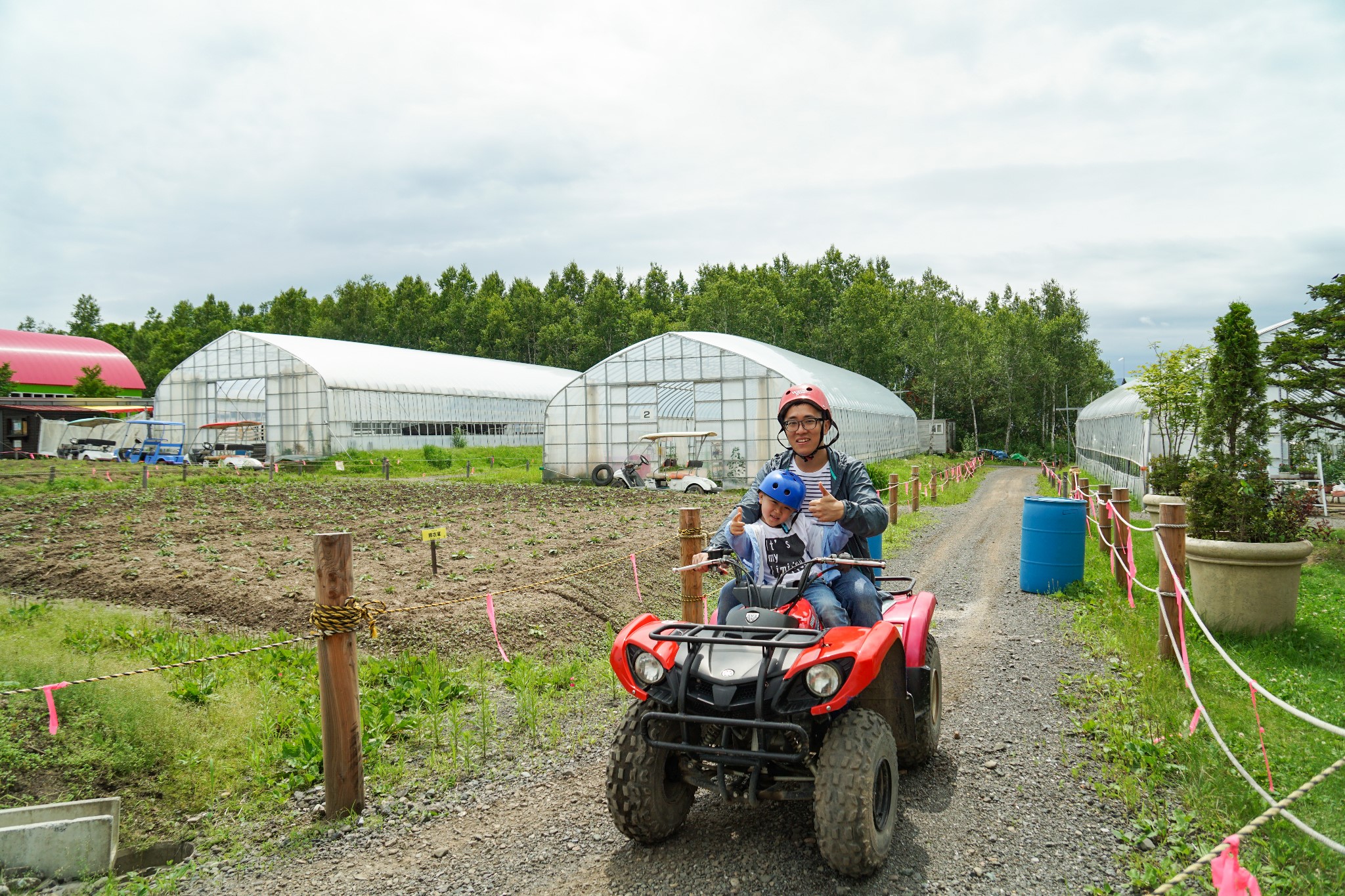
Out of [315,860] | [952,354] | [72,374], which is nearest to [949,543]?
[315,860]

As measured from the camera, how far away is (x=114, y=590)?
9461mm

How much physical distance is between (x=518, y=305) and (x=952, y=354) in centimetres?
3570

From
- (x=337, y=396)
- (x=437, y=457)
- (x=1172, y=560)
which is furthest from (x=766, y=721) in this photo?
(x=437, y=457)

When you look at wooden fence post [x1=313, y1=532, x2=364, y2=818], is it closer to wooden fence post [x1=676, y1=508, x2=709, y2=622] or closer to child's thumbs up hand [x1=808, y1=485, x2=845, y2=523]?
wooden fence post [x1=676, y1=508, x2=709, y2=622]

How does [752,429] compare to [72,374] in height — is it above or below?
below

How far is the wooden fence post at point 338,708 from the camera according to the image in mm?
4297

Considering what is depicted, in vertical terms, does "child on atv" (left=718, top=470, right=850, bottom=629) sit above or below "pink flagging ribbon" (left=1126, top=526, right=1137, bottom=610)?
above

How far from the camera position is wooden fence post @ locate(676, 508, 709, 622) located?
612 centimetres

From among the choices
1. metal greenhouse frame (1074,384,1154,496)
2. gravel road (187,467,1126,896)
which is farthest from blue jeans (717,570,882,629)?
metal greenhouse frame (1074,384,1154,496)

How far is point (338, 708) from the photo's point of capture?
4.32 meters

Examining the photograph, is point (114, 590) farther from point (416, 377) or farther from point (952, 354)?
point (952, 354)

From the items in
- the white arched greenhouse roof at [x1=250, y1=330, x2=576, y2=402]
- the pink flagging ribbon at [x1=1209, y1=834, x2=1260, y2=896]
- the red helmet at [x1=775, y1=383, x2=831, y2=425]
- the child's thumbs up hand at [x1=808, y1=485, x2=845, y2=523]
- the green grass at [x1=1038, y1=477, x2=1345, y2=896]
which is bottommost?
the green grass at [x1=1038, y1=477, x2=1345, y2=896]

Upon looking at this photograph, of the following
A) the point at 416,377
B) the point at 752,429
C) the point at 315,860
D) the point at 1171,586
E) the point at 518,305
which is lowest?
the point at 315,860

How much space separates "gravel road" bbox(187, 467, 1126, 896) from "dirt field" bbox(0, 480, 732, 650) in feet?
10.1
